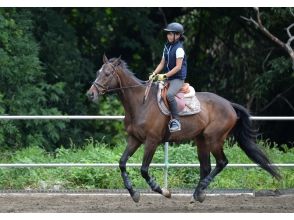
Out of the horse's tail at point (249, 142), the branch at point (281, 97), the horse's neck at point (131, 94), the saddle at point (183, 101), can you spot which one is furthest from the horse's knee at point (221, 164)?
the branch at point (281, 97)

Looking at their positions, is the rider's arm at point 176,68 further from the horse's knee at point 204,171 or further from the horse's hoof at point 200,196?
the horse's hoof at point 200,196

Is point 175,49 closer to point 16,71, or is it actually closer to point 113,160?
point 113,160

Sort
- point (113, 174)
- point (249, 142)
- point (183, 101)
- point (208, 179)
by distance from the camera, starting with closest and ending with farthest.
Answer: point (183, 101) < point (208, 179) < point (249, 142) < point (113, 174)

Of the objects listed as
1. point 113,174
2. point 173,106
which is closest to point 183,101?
point 173,106

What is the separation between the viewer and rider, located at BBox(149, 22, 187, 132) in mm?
11281

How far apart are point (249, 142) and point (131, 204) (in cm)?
201

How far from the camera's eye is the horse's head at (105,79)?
36.2 ft

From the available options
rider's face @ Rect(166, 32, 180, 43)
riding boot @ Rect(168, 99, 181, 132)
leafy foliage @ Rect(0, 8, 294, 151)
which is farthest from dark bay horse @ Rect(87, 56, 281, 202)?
leafy foliage @ Rect(0, 8, 294, 151)

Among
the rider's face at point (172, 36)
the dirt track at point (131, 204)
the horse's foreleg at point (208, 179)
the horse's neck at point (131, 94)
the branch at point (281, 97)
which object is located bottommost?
the branch at point (281, 97)

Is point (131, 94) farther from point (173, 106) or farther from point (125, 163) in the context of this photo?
point (125, 163)

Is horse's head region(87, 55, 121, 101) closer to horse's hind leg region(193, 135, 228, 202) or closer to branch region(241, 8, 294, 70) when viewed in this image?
horse's hind leg region(193, 135, 228, 202)

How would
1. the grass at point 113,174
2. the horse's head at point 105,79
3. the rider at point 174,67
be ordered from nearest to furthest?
the horse's head at point 105,79 → the rider at point 174,67 → the grass at point 113,174

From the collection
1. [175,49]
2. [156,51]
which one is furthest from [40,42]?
[175,49]

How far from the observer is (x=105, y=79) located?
1120cm
